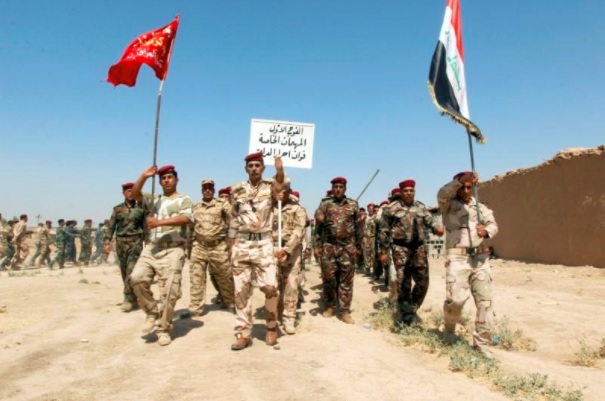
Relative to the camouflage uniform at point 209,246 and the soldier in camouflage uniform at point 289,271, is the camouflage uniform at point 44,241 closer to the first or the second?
the camouflage uniform at point 209,246

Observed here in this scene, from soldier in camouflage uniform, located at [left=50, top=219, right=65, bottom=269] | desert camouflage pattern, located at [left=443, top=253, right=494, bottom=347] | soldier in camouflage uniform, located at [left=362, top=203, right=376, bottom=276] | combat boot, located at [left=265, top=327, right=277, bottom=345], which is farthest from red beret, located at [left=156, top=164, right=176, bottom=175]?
soldier in camouflage uniform, located at [left=50, top=219, right=65, bottom=269]

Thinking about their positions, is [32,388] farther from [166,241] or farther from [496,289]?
[496,289]

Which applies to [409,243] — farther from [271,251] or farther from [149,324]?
[149,324]

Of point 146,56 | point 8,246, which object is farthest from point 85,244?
point 146,56

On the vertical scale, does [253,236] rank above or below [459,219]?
below

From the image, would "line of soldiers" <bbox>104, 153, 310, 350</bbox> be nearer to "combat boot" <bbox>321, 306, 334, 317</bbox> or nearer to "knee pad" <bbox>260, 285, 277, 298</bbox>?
"knee pad" <bbox>260, 285, 277, 298</bbox>

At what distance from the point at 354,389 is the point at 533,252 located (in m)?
11.9

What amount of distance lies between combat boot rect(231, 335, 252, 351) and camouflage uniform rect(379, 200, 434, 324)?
8.18 ft

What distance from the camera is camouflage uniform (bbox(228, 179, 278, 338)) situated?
4.90m

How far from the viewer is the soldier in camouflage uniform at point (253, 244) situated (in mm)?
4902

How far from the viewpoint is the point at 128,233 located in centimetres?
721

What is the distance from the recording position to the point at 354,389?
369 centimetres

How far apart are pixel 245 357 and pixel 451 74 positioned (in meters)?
4.04

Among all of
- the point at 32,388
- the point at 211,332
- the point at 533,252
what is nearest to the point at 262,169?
the point at 211,332
